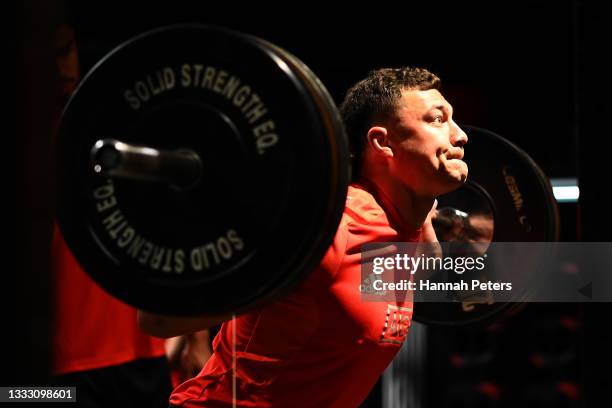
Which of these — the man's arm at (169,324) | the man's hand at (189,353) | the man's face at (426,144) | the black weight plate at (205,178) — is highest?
the man's face at (426,144)

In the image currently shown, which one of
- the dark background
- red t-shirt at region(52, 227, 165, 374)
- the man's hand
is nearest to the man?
the dark background

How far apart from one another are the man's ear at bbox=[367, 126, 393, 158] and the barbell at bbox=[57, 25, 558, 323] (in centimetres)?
66

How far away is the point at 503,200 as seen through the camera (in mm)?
2139

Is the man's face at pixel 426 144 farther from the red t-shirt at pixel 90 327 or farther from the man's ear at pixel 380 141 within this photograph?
the red t-shirt at pixel 90 327

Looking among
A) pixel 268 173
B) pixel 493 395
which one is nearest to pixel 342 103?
pixel 268 173

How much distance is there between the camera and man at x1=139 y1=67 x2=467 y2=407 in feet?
5.41

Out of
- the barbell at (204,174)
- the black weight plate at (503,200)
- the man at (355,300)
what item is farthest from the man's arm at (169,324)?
the black weight plate at (503,200)

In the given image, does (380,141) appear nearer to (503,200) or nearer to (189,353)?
(503,200)

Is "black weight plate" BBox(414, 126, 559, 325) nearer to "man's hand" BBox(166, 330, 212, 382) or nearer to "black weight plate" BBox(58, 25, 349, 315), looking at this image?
"man's hand" BBox(166, 330, 212, 382)

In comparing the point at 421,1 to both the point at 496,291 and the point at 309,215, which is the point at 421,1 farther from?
the point at 309,215

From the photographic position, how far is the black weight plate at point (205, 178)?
1198 millimetres

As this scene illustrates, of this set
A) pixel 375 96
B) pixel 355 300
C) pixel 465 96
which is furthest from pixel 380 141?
pixel 465 96

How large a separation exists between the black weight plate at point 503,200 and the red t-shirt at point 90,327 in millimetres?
786

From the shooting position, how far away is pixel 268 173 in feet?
4.01
